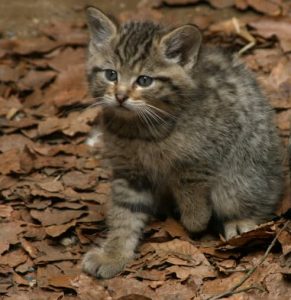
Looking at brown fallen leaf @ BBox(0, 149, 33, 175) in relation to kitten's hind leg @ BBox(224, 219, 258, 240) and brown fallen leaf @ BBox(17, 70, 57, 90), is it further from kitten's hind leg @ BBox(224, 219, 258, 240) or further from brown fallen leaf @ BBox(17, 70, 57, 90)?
kitten's hind leg @ BBox(224, 219, 258, 240)

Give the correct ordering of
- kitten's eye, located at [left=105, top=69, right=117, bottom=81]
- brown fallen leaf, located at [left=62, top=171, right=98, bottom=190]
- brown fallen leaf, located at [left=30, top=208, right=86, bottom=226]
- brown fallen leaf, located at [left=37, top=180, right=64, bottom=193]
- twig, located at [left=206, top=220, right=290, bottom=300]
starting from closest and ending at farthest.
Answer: twig, located at [left=206, top=220, right=290, bottom=300] < kitten's eye, located at [left=105, top=69, right=117, bottom=81] < brown fallen leaf, located at [left=30, top=208, right=86, bottom=226] < brown fallen leaf, located at [left=37, top=180, right=64, bottom=193] < brown fallen leaf, located at [left=62, top=171, right=98, bottom=190]

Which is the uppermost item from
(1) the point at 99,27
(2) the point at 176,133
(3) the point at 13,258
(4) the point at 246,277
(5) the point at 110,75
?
(1) the point at 99,27

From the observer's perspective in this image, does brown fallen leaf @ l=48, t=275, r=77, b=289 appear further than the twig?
Yes

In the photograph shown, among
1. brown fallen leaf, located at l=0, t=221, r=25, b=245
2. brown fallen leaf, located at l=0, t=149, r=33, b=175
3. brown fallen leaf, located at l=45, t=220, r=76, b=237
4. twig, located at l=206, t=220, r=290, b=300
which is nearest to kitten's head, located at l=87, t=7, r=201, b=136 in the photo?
brown fallen leaf, located at l=45, t=220, r=76, b=237

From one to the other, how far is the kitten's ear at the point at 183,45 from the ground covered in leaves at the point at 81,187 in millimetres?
1190

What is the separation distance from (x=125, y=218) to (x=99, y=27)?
1294 millimetres

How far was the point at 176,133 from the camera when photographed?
15.8 ft

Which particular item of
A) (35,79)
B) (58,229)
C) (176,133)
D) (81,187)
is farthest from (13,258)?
(35,79)

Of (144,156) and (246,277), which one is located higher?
(144,156)

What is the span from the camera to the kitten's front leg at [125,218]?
4.96 m

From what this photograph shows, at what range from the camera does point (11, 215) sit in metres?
5.36

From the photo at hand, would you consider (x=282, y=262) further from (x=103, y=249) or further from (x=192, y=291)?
(x=103, y=249)

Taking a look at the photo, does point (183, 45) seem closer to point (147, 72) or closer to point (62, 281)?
point (147, 72)

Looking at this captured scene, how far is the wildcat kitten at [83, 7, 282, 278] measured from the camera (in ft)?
15.4
